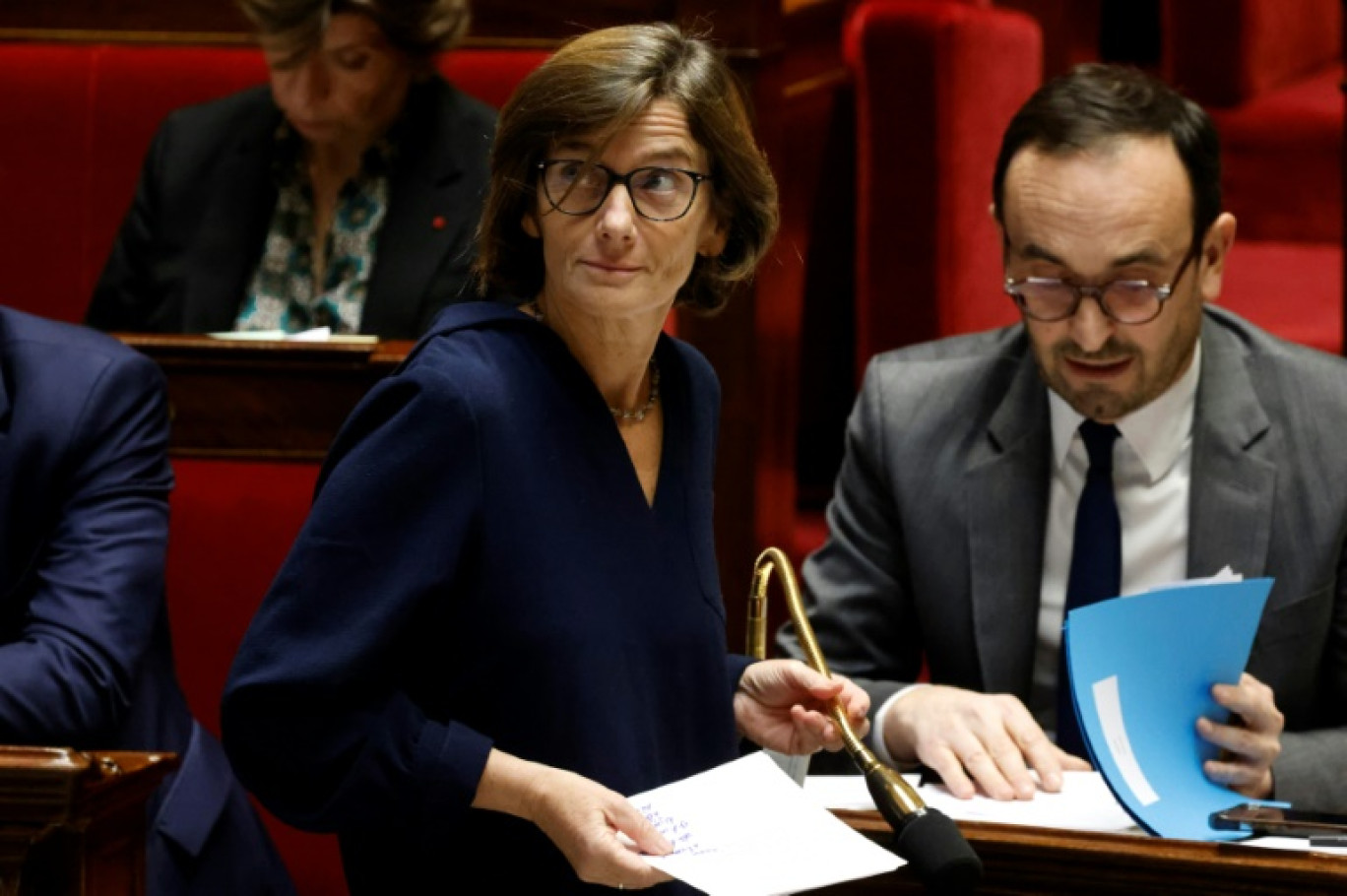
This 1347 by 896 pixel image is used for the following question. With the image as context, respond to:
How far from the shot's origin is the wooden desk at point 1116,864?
140cm

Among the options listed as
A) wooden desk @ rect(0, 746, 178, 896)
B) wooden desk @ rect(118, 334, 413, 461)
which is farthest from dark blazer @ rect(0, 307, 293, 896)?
wooden desk @ rect(0, 746, 178, 896)

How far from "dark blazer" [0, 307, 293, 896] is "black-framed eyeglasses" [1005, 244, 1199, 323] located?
929 mm

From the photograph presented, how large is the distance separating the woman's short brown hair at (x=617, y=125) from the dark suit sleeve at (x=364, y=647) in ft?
0.66

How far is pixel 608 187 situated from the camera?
54.4 inches

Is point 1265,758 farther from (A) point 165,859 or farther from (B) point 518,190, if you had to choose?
(A) point 165,859

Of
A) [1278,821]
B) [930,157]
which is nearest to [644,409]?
[1278,821]

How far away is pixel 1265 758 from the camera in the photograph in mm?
1721

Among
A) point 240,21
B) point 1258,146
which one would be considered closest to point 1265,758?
point 1258,146

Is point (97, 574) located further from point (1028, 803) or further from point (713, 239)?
point (1028, 803)

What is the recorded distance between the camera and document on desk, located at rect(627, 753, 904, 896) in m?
1.20

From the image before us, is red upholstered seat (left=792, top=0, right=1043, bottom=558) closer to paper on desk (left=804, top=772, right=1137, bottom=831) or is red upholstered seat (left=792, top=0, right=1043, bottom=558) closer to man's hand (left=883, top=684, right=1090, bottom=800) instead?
man's hand (left=883, top=684, right=1090, bottom=800)

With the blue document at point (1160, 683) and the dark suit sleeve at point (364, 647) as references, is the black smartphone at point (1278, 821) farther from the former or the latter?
the dark suit sleeve at point (364, 647)

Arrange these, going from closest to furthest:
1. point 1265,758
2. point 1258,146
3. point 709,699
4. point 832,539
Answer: point 709,699 < point 1265,758 < point 832,539 < point 1258,146

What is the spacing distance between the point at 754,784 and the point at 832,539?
923 mm
